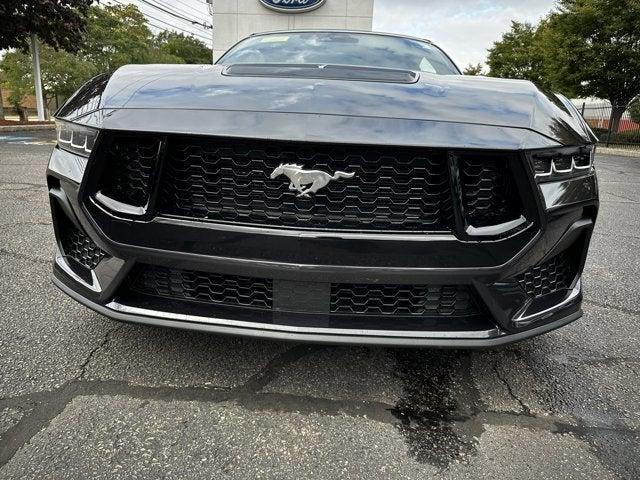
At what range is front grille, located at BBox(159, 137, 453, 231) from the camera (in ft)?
5.19

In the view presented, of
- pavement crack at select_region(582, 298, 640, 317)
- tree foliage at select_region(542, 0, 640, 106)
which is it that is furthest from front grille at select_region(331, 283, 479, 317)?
tree foliage at select_region(542, 0, 640, 106)

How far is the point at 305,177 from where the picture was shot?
61.5 inches

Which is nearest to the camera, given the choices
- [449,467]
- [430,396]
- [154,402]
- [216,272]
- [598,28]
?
[449,467]

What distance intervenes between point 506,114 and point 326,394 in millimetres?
1220

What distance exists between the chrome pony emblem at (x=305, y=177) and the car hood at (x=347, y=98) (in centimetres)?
20

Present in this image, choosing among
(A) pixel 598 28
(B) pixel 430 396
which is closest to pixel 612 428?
(B) pixel 430 396

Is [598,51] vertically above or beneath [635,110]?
above

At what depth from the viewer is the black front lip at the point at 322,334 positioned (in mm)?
1636

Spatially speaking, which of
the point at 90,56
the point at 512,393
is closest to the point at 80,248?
the point at 512,393

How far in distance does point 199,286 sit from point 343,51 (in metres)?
2.07

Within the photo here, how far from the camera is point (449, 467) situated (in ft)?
4.95

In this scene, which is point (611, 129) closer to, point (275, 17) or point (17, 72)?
point (275, 17)

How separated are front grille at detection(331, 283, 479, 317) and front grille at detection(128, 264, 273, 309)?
27 cm

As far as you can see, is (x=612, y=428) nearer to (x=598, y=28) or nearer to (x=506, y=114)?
(x=506, y=114)
